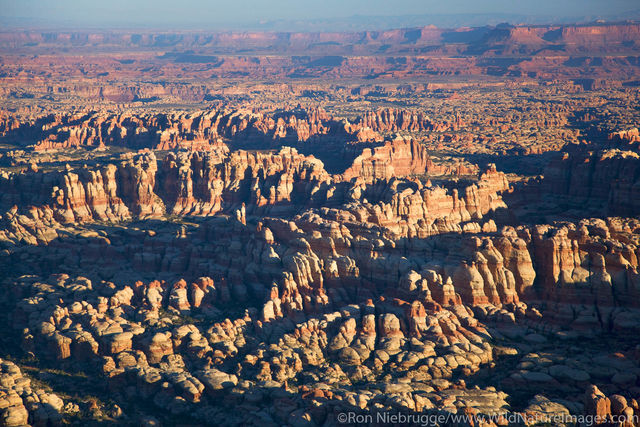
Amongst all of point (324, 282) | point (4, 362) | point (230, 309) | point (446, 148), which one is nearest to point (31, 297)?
point (4, 362)

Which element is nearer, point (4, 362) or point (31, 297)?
point (4, 362)

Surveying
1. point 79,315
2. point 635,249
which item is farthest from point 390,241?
point 79,315

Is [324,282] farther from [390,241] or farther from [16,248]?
[16,248]

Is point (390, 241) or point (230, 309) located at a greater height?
point (390, 241)

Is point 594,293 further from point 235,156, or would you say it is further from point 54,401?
point 235,156

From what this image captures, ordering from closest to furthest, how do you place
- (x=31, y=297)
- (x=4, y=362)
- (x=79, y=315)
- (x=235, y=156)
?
1. (x=4, y=362)
2. (x=79, y=315)
3. (x=31, y=297)
4. (x=235, y=156)

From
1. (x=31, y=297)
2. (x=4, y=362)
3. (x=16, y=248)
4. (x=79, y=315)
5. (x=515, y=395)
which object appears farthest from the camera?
(x=16, y=248)

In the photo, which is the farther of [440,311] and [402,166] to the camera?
[402,166]

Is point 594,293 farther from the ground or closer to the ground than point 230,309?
farther from the ground

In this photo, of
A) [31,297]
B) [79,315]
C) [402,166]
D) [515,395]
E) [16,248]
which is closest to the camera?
[515,395]
